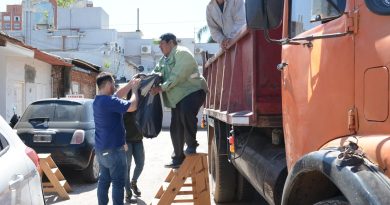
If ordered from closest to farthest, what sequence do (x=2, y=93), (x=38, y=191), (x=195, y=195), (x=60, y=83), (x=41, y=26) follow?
(x=38, y=191) < (x=195, y=195) < (x=2, y=93) < (x=60, y=83) < (x=41, y=26)

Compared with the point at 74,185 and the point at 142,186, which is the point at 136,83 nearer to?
the point at 142,186

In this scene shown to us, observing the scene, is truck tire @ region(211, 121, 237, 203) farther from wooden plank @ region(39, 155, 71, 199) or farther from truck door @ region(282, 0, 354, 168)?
truck door @ region(282, 0, 354, 168)

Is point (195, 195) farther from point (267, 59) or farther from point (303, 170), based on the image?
point (303, 170)

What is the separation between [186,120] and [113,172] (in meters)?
1.12

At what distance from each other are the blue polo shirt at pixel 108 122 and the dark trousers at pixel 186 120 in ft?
2.03

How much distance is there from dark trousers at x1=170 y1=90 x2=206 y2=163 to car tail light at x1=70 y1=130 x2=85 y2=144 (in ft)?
12.5

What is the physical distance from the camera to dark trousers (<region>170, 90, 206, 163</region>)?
5.52 m

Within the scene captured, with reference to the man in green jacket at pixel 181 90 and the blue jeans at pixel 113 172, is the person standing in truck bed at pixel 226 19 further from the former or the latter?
the blue jeans at pixel 113 172

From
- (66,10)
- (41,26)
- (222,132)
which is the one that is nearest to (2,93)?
(222,132)

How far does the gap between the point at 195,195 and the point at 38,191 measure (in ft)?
8.85

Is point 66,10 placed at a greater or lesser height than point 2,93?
greater

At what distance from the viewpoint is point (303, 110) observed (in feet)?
10.3

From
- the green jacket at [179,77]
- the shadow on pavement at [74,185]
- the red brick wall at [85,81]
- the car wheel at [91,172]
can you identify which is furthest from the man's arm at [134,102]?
the red brick wall at [85,81]

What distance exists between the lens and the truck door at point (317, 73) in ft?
8.65
